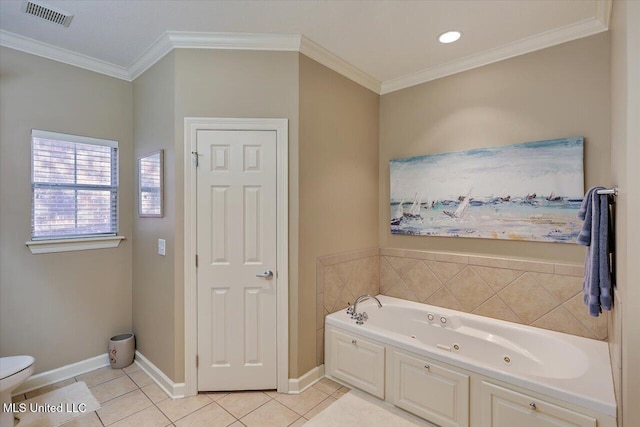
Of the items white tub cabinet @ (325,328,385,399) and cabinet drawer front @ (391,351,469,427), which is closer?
cabinet drawer front @ (391,351,469,427)

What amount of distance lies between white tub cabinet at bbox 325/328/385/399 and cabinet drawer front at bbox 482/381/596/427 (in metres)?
0.72

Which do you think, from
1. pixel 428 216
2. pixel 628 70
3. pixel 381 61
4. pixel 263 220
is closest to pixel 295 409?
pixel 263 220

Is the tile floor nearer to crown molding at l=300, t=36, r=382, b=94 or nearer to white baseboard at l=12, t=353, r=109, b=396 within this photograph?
white baseboard at l=12, t=353, r=109, b=396

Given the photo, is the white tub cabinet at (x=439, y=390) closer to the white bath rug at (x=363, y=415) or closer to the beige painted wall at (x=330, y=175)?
the white bath rug at (x=363, y=415)

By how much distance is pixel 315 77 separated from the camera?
2.60m

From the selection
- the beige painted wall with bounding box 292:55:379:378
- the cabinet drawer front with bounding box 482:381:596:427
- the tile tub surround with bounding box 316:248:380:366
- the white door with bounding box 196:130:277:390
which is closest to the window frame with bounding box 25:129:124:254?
the white door with bounding box 196:130:277:390

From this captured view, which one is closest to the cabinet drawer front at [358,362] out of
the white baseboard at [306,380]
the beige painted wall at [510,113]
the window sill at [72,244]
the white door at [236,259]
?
the white baseboard at [306,380]

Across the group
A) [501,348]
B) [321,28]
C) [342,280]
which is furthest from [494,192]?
[321,28]

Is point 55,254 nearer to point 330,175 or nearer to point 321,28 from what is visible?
point 330,175

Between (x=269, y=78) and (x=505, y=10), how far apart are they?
1.67 m

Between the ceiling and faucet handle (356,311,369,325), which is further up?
the ceiling

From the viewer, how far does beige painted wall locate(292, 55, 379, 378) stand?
2529 millimetres

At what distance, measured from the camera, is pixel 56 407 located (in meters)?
2.27

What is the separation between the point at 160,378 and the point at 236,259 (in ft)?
3.91
